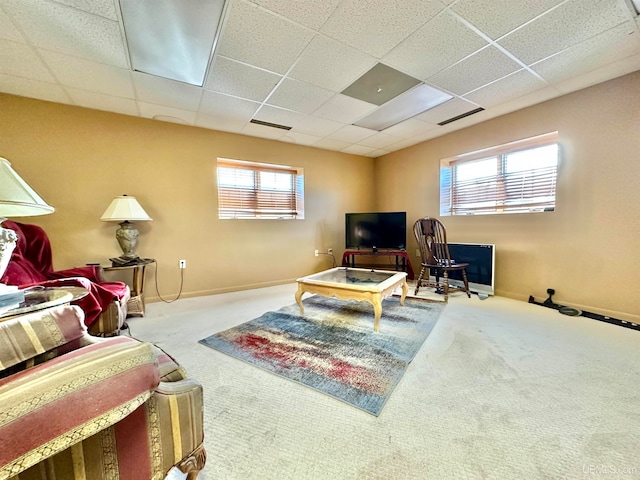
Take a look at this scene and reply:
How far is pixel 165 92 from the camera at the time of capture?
8.26 ft

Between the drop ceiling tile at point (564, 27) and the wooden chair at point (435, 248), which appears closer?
the drop ceiling tile at point (564, 27)

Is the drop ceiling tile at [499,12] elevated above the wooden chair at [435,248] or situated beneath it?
elevated above

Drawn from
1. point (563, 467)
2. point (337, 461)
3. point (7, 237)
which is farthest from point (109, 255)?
point (563, 467)

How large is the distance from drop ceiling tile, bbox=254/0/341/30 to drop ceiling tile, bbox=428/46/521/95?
4.04 feet

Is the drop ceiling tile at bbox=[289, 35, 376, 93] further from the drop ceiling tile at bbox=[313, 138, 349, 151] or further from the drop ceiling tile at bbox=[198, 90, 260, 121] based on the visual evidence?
the drop ceiling tile at bbox=[313, 138, 349, 151]

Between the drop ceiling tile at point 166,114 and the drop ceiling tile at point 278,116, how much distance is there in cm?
77

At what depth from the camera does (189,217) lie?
3410mm

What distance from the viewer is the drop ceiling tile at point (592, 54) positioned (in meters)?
1.86

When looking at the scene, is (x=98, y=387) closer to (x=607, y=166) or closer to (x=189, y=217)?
(x=189, y=217)

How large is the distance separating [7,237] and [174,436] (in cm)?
127

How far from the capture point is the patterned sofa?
0.49 metres

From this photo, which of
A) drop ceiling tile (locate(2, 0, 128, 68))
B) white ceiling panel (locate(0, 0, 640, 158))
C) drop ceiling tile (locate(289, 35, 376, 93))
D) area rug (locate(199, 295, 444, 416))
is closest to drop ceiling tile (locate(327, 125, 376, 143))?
white ceiling panel (locate(0, 0, 640, 158))

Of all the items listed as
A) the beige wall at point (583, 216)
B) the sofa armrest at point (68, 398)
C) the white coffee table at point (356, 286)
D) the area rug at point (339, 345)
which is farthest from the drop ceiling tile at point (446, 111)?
the sofa armrest at point (68, 398)

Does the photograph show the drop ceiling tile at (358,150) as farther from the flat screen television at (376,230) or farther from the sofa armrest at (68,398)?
the sofa armrest at (68,398)
